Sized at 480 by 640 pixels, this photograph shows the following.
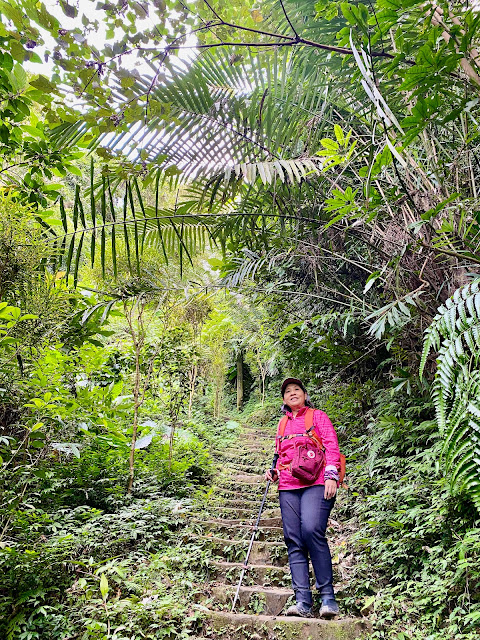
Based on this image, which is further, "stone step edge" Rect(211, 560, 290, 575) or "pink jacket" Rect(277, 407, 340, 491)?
"stone step edge" Rect(211, 560, 290, 575)

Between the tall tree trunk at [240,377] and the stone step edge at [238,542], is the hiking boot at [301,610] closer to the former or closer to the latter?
the stone step edge at [238,542]

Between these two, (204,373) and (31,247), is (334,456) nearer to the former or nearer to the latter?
(31,247)

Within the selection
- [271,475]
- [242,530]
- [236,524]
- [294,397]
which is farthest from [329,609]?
[236,524]

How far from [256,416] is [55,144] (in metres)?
8.39

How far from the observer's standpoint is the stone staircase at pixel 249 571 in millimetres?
2412

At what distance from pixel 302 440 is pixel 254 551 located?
4.35 feet

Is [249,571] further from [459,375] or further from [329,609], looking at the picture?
[459,375]

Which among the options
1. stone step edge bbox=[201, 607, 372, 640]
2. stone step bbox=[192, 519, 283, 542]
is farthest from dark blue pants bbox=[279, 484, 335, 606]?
stone step bbox=[192, 519, 283, 542]

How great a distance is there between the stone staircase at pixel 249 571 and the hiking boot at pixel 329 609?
44mm

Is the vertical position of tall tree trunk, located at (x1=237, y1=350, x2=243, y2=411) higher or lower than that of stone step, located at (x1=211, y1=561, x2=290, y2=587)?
higher

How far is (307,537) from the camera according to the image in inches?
102

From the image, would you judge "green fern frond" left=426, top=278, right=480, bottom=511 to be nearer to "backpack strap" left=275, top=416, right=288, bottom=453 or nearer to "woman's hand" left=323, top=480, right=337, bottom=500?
"woman's hand" left=323, top=480, right=337, bottom=500

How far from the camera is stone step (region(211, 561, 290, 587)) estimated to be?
10.2 ft

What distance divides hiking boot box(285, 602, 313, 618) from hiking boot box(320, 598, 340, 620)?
0.07 metres
